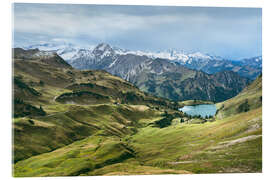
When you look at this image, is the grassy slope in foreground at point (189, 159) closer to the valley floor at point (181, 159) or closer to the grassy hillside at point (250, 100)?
the valley floor at point (181, 159)

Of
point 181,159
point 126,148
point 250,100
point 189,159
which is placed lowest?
point 126,148

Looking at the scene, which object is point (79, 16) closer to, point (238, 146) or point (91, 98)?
point (238, 146)

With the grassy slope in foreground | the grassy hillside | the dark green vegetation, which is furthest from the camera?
the grassy hillside

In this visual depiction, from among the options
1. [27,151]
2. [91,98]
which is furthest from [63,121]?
[91,98]

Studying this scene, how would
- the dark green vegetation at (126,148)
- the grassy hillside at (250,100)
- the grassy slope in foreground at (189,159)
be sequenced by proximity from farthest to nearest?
the grassy hillside at (250,100) → the dark green vegetation at (126,148) → the grassy slope in foreground at (189,159)

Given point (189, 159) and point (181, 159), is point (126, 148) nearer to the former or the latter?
point (181, 159)

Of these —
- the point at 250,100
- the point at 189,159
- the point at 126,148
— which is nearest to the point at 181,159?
the point at 189,159

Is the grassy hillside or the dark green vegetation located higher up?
the grassy hillside

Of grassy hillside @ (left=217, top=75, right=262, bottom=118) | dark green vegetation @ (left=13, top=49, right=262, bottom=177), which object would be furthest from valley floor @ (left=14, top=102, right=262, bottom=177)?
grassy hillside @ (left=217, top=75, right=262, bottom=118)

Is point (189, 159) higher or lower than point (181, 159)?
higher

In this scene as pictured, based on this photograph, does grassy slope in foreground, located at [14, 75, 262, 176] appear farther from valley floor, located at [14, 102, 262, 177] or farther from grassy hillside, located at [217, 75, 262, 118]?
grassy hillside, located at [217, 75, 262, 118]

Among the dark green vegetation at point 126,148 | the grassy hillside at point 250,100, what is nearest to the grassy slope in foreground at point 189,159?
the dark green vegetation at point 126,148

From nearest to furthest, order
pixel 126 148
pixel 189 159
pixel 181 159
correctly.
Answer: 1. pixel 189 159
2. pixel 181 159
3. pixel 126 148
